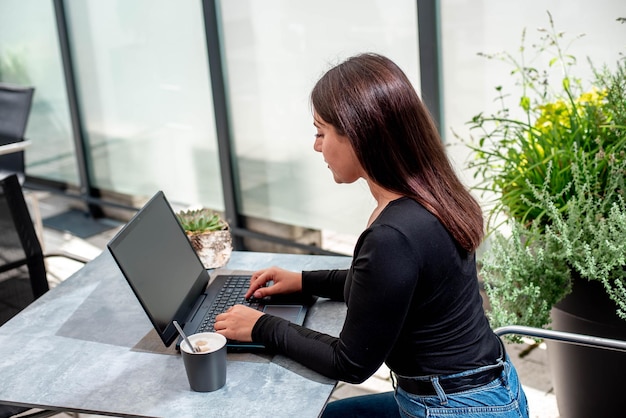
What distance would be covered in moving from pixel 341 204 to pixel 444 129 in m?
0.63

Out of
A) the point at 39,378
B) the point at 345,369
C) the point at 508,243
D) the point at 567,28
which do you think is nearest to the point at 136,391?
the point at 39,378

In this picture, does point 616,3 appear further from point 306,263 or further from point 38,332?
point 38,332

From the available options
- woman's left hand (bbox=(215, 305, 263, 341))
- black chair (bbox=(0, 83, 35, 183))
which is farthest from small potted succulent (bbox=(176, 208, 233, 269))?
black chair (bbox=(0, 83, 35, 183))

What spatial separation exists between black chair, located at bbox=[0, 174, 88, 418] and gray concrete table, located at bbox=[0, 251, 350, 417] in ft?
1.03

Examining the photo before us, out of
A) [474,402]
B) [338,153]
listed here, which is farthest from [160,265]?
[474,402]

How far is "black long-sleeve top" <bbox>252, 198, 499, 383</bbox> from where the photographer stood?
134 cm

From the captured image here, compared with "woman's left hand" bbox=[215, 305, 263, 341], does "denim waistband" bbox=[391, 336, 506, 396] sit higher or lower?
lower

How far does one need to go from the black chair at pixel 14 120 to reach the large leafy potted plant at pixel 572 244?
92.4 inches

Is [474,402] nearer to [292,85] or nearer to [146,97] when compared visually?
[292,85]

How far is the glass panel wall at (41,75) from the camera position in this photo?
4.73 meters

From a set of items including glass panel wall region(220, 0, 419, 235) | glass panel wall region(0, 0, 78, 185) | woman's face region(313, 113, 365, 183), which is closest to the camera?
woman's face region(313, 113, 365, 183)

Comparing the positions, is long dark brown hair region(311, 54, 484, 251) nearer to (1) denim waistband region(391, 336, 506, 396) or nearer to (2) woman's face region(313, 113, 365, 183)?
(2) woman's face region(313, 113, 365, 183)

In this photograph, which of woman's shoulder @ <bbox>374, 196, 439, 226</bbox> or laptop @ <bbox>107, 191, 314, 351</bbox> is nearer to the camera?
woman's shoulder @ <bbox>374, 196, 439, 226</bbox>

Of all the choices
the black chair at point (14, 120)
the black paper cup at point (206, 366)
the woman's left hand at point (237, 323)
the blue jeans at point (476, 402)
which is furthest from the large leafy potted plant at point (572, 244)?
the black chair at point (14, 120)
